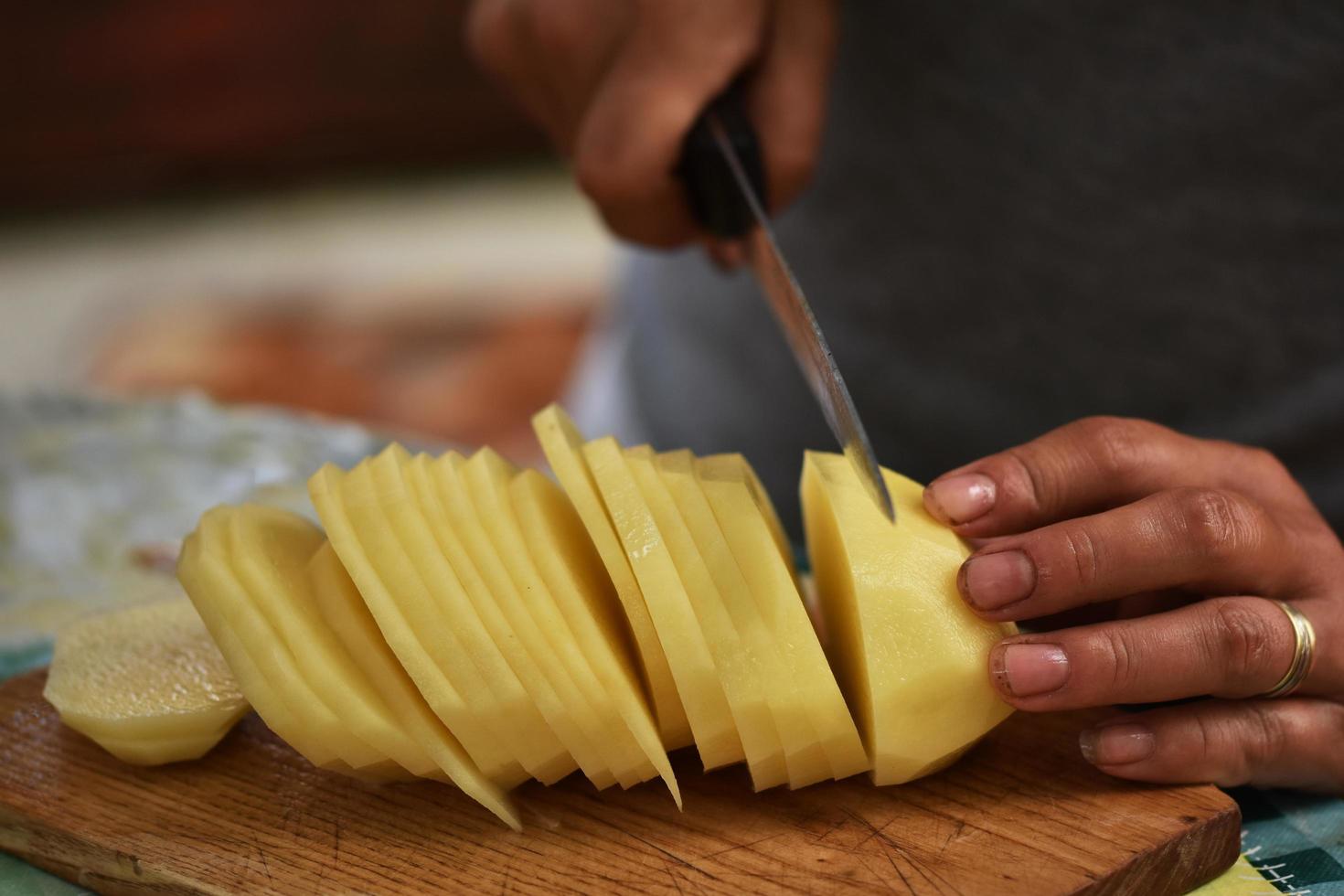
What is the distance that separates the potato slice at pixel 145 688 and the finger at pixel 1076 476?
891mm

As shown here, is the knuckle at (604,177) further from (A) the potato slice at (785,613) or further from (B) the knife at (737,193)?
(A) the potato slice at (785,613)

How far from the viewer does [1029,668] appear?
4.31 ft

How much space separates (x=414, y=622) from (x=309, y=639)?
0.42 feet

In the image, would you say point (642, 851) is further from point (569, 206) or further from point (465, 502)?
point (569, 206)

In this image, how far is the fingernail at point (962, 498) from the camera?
4.63 ft

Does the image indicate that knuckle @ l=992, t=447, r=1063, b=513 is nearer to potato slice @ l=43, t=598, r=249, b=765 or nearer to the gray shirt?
the gray shirt

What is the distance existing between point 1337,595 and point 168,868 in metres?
1.34

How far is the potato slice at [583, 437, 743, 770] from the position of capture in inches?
51.8

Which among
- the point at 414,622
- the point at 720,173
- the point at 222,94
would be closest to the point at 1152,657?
the point at 414,622

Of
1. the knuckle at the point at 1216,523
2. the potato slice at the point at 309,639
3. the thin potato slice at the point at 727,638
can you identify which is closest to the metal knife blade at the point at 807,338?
the thin potato slice at the point at 727,638

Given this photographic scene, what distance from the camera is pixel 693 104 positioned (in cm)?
187

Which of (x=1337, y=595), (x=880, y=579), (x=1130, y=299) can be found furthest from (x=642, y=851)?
(x=1130, y=299)

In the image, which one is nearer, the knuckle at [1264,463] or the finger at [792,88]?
the knuckle at [1264,463]

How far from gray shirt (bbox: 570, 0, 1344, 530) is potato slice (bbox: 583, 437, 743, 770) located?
3.69 ft
